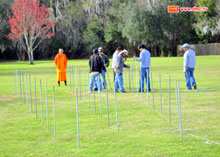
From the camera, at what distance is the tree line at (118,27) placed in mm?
49625

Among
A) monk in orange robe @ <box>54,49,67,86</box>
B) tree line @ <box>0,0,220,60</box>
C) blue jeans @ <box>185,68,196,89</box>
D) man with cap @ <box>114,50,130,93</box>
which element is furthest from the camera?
tree line @ <box>0,0,220,60</box>

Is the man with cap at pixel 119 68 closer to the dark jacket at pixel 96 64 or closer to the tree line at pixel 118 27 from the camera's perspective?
the dark jacket at pixel 96 64

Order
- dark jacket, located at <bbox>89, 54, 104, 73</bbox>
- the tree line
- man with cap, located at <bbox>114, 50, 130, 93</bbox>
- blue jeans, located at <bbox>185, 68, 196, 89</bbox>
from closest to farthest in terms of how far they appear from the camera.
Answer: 1. dark jacket, located at <bbox>89, 54, 104, 73</bbox>
2. blue jeans, located at <bbox>185, 68, 196, 89</bbox>
3. man with cap, located at <bbox>114, 50, 130, 93</bbox>
4. the tree line

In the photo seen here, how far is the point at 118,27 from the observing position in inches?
2151

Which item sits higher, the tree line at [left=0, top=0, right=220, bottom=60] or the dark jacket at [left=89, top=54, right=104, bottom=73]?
the tree line at [left=0, top=0, right=220, bottom=60]

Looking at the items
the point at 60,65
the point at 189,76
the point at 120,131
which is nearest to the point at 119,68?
the point at 189,76

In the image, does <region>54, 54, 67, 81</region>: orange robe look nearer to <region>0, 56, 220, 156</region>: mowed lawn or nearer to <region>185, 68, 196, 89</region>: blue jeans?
<region>0, 56, 220, 156</region>: mowed lawn

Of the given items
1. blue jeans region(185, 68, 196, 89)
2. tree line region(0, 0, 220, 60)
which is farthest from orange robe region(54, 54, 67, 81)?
tree line region(0, 0, 220, 60)

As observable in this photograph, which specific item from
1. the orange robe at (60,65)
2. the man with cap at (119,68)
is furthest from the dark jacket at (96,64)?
the orange robe at (60,65)

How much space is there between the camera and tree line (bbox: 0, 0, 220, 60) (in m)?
49.6

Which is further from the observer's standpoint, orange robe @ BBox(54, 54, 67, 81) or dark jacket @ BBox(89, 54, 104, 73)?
orange robe @ BBox(54, 54, 67, 81)

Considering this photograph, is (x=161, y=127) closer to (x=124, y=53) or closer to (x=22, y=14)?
(x=124, y=53)

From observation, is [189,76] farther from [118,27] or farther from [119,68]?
[118,27]

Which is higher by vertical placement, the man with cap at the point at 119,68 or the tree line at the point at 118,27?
the tree line at the point at 118,27
